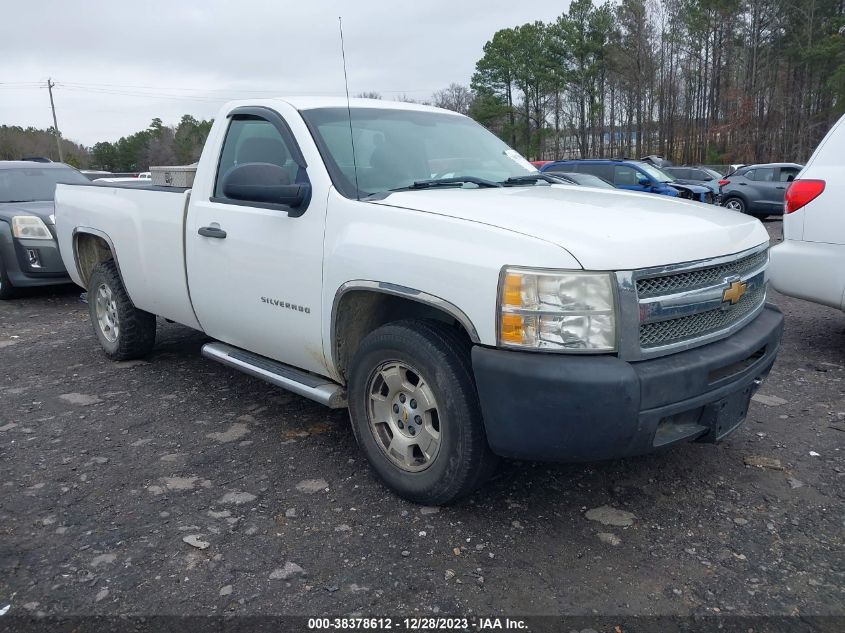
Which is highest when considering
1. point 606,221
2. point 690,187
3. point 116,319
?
point 606,221

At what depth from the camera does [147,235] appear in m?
4.73

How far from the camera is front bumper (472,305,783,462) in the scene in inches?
99.7

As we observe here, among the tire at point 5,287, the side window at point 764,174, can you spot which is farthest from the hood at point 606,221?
the side window at point 764,174

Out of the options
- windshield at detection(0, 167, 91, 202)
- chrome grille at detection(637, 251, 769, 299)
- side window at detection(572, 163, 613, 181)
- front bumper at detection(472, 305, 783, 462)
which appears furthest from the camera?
side window at detection(572, 163, 613, 181)

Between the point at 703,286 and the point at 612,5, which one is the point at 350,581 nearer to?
the point at 703,286

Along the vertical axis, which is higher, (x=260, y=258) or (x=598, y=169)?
(x=260, y=258)

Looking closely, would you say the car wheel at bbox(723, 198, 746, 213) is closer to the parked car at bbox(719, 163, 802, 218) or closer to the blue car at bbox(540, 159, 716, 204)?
the parked car at bbox(719, 163, 802, 218)

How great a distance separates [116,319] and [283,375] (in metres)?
2.42

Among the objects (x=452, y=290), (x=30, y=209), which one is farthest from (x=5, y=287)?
(x=452, y=290)

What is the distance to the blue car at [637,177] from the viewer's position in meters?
18.5

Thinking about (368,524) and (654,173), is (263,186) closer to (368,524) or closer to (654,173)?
(368,524)

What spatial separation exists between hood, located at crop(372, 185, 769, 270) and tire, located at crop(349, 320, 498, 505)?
1.85ft

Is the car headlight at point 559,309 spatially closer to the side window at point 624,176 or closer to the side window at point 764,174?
the side window at point 624,176

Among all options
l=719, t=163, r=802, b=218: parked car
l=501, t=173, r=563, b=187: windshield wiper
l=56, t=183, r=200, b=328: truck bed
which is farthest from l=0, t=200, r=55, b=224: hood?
l=719, t=163, r=802, b=218: parked car
